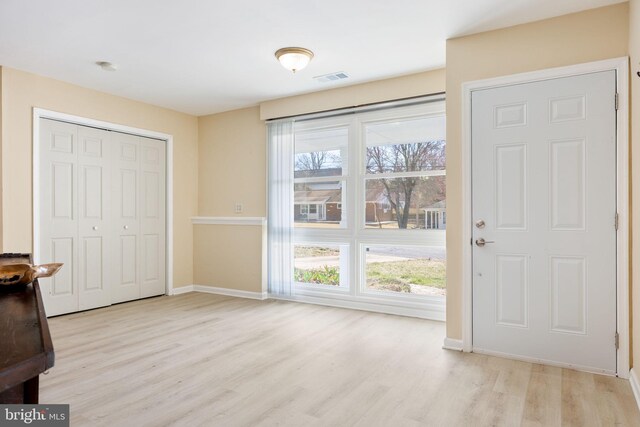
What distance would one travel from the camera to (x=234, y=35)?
10.6ft

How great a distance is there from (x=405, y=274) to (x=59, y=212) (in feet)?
12.8

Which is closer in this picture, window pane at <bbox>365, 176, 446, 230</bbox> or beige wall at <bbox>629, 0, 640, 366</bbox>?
beige wall at <bbox>629, 0, 640, 366</bbox>

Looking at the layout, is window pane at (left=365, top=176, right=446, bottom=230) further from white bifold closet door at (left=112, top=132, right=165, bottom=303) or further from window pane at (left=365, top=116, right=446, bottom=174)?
white bifold closet door at (left=112, top=132, right=165, bottom=303)

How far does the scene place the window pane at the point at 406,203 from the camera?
4.13 meters

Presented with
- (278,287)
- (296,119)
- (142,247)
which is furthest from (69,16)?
(278,287)

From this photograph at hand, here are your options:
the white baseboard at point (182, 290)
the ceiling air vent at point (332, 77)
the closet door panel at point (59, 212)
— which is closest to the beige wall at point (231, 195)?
the white baseboard at point (182, 290)

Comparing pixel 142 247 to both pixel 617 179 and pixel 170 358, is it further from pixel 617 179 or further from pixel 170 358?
pixel 617 179

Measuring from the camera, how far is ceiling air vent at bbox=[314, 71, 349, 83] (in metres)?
4.16

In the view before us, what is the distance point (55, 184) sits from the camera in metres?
4.28

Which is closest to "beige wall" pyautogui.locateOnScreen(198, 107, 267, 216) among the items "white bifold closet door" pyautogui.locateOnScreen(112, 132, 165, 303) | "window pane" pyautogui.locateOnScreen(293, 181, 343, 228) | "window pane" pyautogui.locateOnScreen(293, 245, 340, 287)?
"window pane" pyautogui.locateOnScreen(293, 181, 343, 228)

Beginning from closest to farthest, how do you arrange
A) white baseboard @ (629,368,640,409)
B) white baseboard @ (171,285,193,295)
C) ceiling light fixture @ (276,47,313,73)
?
white baseboard @ (629,368,640,409)
ceiling light fixture @ (276,47,313,73)
white baseboard @ (171,285,193,295)

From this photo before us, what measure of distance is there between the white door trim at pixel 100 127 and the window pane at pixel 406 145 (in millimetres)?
2839

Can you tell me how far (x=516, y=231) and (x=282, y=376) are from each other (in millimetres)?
2058

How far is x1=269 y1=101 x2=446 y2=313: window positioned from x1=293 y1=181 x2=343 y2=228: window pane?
0.01 m
